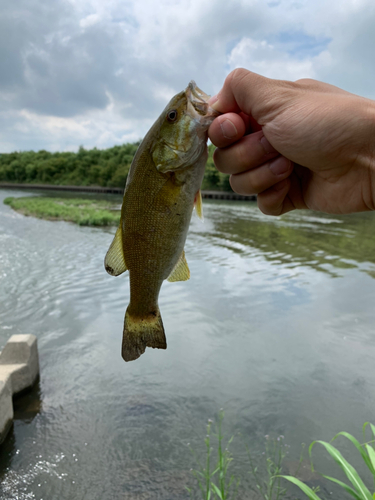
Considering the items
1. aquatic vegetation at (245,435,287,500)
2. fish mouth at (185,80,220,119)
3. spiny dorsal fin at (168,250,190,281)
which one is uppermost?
fish mouth at (185,80,220,119)

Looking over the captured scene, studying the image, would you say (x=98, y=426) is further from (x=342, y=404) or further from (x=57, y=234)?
(x=57, y=234)

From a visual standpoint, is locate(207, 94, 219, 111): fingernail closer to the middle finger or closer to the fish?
the fish

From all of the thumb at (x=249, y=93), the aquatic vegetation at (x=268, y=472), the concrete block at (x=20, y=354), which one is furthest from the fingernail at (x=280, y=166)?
the concrete block at (x=20, y=354)

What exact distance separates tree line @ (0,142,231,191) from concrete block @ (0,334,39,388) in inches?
2797

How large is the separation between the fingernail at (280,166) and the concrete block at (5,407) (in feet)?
18.4

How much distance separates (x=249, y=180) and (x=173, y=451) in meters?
5.73

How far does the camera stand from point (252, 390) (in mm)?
8492

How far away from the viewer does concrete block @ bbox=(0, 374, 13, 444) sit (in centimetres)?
615

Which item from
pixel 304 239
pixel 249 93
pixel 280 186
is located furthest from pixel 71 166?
pixel 249 93

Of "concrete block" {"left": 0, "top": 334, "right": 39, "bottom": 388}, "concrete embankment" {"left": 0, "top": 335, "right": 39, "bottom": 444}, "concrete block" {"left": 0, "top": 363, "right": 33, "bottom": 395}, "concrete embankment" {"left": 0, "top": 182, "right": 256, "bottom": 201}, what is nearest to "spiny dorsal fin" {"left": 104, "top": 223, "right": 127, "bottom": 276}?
"concrete embankment" {"left": 0, "top": 335, "right": 39, "bottom": 444}

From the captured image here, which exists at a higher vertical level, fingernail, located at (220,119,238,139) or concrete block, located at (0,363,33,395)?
fingernail, located at (220,119,238,139)

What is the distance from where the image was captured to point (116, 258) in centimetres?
216

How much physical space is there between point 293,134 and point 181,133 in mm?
801

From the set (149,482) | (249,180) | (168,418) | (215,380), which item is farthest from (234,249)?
(249,180)
